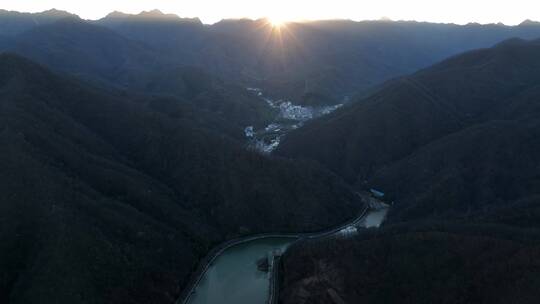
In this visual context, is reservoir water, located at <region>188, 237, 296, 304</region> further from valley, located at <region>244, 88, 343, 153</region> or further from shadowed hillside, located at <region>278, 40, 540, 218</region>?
valley, located at <region>244, 88, 343, 153</region>

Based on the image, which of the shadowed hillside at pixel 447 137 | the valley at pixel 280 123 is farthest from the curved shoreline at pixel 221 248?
the valley at pixel 280 123

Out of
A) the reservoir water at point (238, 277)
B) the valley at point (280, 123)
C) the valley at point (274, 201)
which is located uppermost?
the valley at point (274, 201)

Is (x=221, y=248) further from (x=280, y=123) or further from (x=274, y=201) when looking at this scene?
(x=280, y=123)

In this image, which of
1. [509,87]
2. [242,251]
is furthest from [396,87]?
[242,251]


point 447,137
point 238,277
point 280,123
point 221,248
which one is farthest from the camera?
point 280,123

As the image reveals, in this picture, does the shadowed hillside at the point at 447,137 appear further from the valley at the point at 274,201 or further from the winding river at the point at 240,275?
the winding river at the point at 240,275

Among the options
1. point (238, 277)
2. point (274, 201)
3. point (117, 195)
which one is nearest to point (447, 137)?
point (274, 201)

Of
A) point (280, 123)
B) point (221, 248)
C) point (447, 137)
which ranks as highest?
point (447, 137)

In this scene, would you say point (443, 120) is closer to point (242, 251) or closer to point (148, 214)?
point (242, 251)
